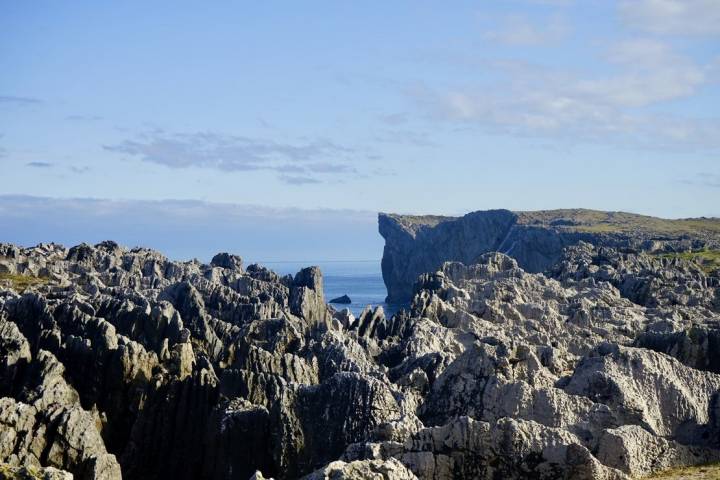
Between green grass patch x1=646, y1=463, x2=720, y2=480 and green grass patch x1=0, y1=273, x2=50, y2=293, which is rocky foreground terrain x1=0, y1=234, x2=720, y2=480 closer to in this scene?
green grass patch x1=646, y1=463, x2=720, y2=480

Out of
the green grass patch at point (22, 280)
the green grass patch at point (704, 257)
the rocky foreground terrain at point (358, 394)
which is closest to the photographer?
the rocky foreground terrain at point (358, 394)

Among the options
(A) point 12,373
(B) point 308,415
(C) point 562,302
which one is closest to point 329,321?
(C) point 562,302

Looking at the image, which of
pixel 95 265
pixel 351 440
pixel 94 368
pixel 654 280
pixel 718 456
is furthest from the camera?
pixel 95 265

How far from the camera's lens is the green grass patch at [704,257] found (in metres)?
148

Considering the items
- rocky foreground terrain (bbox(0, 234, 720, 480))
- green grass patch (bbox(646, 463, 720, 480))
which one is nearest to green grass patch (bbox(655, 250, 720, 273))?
rocky foreground terrain (bbox(0, 234, 720, 480))

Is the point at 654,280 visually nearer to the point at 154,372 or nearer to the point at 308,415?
the point at 154,372

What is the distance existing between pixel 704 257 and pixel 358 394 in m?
137

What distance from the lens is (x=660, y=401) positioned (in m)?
38.1

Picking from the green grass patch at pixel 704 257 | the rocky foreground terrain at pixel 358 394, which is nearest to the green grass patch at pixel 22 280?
the rocky foreground terrain at pixel 358 394

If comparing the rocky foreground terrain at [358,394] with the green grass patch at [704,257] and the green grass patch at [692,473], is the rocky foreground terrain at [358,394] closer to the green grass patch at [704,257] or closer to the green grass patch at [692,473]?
the green grass patch at [692,473]

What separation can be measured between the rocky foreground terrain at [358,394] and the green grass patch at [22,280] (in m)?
17.3

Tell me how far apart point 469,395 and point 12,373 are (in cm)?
2531

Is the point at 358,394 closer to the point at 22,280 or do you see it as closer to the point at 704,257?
the point at 22,280

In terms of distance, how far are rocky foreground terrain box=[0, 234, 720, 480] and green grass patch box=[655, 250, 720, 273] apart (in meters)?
69.6
